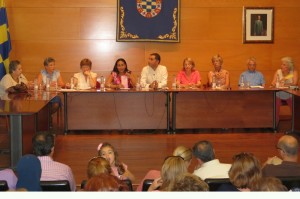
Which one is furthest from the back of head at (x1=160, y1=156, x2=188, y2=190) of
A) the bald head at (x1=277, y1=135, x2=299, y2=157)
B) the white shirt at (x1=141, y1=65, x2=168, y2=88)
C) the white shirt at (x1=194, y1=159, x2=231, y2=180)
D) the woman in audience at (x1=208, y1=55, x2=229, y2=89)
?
the woman in audience at (x1=208, y1=55, x2=229, y2=89)

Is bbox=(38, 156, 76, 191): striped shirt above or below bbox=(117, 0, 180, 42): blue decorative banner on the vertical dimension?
below

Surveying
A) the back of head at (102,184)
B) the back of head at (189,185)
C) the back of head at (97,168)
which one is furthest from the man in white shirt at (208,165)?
the back of head at (102,184)

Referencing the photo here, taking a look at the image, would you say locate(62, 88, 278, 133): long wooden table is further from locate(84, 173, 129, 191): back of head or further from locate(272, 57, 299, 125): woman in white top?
locate(84, 173, 129, 191): back of head

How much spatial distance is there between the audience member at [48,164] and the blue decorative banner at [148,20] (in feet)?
19.4

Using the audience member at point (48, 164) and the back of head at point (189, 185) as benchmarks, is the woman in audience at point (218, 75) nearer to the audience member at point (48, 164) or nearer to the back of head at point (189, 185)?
the audience member at point (48, 164)

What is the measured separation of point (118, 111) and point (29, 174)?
17.3 ft

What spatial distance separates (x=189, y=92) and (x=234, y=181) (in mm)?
5170

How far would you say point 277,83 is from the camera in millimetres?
8766

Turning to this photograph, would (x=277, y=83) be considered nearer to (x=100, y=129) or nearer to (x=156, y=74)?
(x=156, y=74)

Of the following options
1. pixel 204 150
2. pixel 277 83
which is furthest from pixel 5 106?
pixel 277 83

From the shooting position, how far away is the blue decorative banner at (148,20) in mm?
9984

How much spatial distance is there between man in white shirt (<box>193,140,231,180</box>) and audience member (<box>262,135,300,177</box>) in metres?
0.28

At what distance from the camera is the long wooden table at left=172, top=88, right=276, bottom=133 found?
830 centimetres
